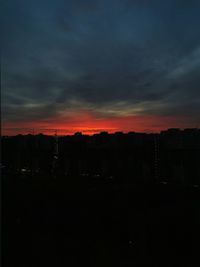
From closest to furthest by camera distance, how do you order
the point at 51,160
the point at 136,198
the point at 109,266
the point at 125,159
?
the point at 109,266 → the point at 136,198 → the point at 125,159 → the point at 51,160

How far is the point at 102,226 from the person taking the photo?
247 inches

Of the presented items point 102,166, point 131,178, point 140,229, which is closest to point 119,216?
point 140,229

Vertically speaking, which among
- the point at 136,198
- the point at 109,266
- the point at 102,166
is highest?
the point at 102,166

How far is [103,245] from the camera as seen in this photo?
542cm

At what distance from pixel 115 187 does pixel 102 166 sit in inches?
53.3

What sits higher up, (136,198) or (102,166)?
(102,166)

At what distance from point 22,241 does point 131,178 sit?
451 cm

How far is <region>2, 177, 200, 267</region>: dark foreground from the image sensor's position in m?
5.01

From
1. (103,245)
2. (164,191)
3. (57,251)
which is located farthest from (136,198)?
(57,251)

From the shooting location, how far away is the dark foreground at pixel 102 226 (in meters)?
5.01

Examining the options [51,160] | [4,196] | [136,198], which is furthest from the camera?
[51,160]

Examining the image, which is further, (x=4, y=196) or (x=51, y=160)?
(x=51, y=160)

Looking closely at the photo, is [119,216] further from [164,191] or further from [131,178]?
[131,178]

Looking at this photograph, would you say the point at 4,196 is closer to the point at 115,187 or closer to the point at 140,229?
the point at 115,187
